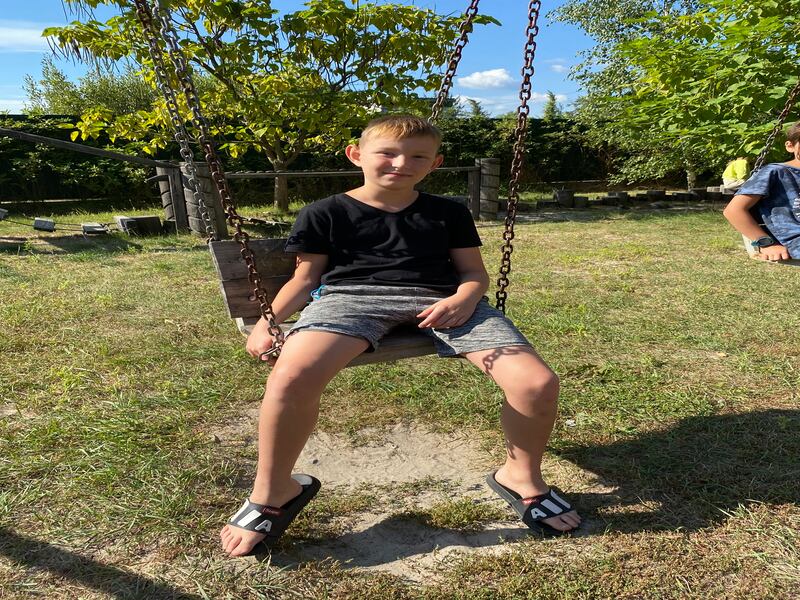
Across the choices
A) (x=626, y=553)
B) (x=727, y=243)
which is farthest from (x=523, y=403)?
(x=727, y=243)

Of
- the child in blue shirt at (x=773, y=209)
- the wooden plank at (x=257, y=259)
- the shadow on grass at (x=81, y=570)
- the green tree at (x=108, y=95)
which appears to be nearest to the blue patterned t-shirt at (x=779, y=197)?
the child in blue shirt at (x=773, y=209)

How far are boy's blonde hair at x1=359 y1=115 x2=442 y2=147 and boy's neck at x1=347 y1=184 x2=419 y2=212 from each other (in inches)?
7.0

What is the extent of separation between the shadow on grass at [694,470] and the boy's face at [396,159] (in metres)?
1.21

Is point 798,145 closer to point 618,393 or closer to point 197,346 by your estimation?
point 618,393

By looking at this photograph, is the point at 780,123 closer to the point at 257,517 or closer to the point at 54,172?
the point at 257,517

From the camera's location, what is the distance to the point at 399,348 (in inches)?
76.6

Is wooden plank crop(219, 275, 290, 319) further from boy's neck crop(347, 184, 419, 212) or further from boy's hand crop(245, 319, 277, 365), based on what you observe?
boy's neck crop(347, 184, 419, 212)

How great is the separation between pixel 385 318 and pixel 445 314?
0.64 feet

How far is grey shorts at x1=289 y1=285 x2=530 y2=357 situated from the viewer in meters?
1.90

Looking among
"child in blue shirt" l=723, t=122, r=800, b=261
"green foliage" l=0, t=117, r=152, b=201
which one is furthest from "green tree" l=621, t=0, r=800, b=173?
"green foliage" l=0, t=117, r=152, b=201

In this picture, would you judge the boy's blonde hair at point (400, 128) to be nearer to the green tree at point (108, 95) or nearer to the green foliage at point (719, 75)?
the green foliage at point (719, 75)

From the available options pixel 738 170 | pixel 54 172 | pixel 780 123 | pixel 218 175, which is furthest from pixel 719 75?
pixel 54 172

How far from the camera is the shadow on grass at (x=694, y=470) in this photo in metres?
1.95

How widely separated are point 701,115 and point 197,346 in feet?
24.9
